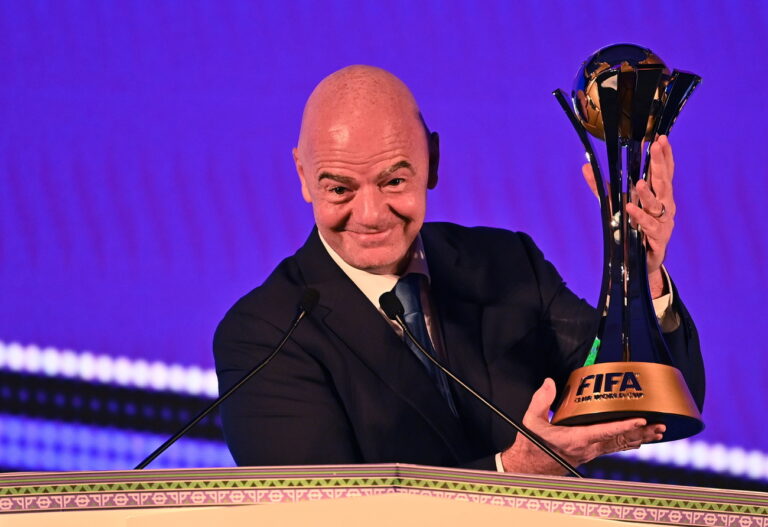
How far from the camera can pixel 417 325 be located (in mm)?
1801

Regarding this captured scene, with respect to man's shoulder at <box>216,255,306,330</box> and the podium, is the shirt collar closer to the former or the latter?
man's shoulder at <box>216,255,306,330</box>

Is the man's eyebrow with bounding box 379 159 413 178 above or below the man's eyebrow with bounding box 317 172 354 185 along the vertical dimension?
above

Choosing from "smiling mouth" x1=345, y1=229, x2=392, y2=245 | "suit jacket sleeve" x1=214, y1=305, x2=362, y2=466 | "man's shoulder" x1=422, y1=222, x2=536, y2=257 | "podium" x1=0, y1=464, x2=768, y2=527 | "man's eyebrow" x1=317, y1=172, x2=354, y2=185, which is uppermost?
"man's shoulder" x1=422, y1=222, x2=536, y2=257

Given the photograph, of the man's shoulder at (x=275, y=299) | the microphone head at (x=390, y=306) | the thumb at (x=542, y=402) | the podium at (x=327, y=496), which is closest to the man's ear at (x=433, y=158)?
the man's shoulder at (x=275, y=299)

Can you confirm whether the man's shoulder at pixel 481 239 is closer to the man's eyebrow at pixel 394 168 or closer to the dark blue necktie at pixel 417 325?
the dark blue necktie at pixel 417 325

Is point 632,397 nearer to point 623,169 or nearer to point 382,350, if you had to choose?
point 623,169

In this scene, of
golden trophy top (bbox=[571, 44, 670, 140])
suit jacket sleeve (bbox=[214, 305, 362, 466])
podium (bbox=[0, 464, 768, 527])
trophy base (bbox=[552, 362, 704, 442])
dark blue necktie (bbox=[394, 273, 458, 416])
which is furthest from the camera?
dark blue necktie (bbox=[394, 273, 458, 416])

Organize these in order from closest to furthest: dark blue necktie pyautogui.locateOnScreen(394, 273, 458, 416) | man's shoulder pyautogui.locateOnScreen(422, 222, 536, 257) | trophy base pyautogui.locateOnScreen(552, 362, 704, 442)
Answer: trophy base pyautogui.locateOnScreen(552, 362, 704, 442) < dark blue necktie pyautogui.locateOnScreen(394, 273, 458, 416) < man's shoulder pyautogui.locateOnScreen(422, 222, 536, 257)

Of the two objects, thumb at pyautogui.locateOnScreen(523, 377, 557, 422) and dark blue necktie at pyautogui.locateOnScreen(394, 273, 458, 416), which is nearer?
thumb at pyautogui.locateOnScreen(523, 377, 557, 422)

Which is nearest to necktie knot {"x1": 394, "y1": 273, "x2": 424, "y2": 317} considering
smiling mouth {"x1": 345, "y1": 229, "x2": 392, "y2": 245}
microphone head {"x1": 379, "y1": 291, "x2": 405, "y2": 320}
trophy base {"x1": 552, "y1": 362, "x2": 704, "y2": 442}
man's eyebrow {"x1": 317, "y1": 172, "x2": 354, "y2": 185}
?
smiling mouth {"x1": 345, "y1": 229, "x2": 392, "y2": 245}

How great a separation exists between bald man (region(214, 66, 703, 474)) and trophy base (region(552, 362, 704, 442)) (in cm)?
16

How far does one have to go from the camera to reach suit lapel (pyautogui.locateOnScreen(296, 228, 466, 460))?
5.79ft

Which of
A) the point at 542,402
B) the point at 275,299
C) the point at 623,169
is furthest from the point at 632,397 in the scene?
the point at 275,299

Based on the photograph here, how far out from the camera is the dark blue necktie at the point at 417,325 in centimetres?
180
